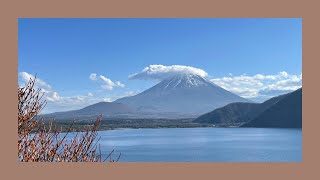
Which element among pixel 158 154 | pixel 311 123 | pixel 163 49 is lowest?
pixel 158 154

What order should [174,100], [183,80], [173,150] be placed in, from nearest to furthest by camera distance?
1. [183,80]
2. [173,150]
3. [174,100]

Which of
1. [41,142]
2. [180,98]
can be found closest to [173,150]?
[180,98]

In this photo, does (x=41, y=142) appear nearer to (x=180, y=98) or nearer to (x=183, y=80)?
(x=183, y=80)

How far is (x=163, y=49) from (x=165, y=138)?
14.3 meters

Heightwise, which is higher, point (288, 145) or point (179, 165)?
point (179, 165)

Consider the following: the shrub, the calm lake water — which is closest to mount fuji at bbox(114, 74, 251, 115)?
the calm lake water

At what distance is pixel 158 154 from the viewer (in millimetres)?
18453

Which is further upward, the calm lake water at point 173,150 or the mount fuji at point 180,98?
the mount fuji at point 180,98

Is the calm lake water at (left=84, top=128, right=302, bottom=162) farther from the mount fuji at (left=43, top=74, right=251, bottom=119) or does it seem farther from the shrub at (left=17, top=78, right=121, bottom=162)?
the shrub at (left=17, top=78, right=121, bottom=162)

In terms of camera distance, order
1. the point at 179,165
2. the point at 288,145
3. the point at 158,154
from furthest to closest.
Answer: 1. the point at 288,145
2. the point at 158,154
3. the point at 179,165

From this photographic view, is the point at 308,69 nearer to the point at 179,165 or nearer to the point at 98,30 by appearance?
the point at 179,165

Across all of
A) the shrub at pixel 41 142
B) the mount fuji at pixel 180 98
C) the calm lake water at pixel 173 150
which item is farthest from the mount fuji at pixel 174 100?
the shrub at pixel 41 142

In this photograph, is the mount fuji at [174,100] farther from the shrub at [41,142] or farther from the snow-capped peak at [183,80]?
the shrub at [41,142]

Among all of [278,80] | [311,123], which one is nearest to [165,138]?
[278,80]
